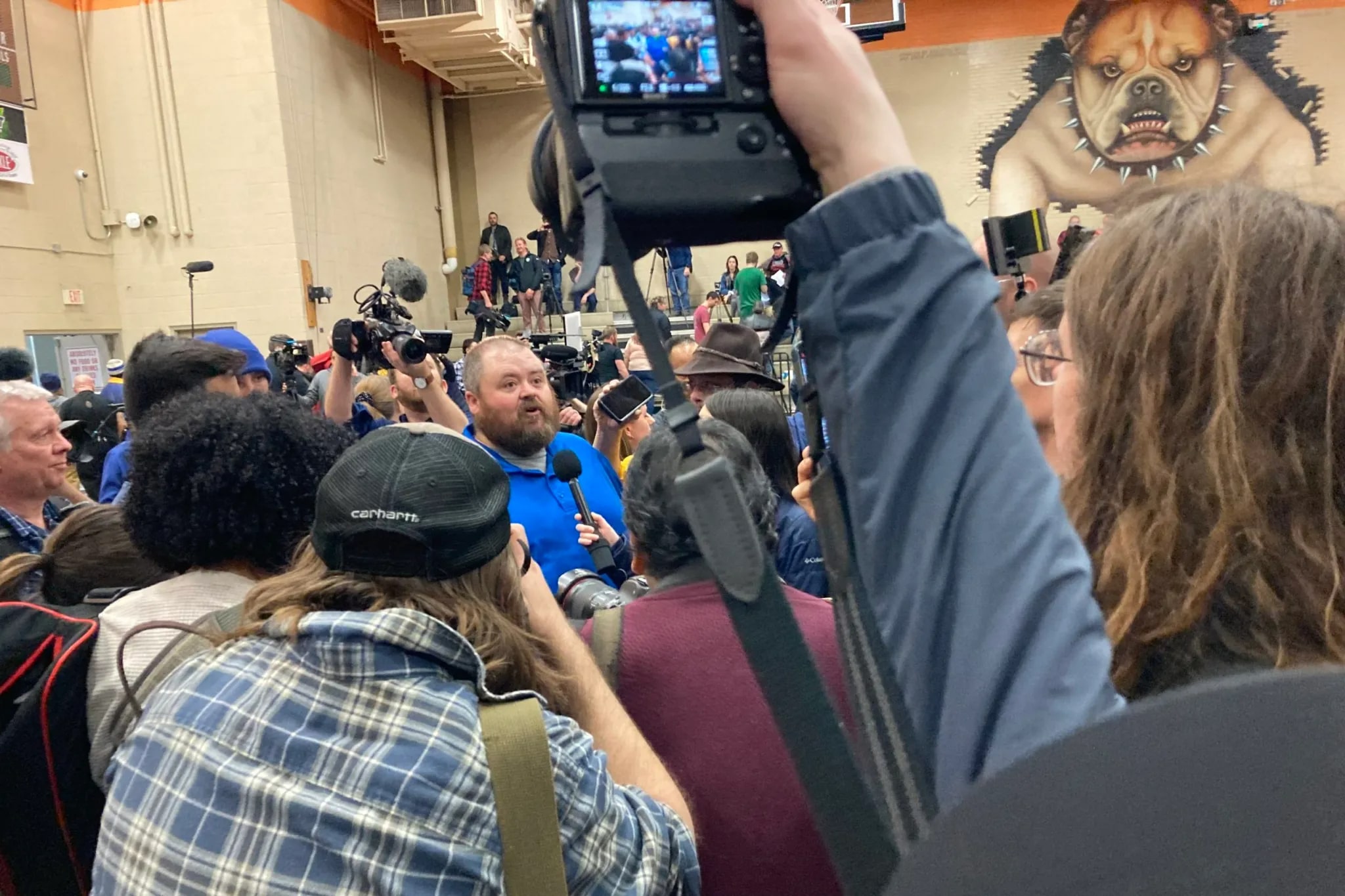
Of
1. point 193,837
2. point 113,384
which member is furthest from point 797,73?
point 113,384

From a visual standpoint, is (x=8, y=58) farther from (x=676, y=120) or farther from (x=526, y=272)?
(x=676, y=120)

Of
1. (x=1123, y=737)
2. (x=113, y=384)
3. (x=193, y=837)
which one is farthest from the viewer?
(x=113, y=384)

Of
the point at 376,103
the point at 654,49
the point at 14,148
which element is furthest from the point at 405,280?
the point at 376,103

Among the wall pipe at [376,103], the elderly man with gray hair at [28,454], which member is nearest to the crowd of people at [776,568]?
the elderly man with gray hair at [28,454]

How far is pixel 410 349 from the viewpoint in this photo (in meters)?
→ 3.04

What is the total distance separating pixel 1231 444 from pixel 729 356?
2.78 metres

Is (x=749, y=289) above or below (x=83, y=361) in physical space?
above

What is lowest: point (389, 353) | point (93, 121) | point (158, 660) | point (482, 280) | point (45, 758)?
point (45, 758)

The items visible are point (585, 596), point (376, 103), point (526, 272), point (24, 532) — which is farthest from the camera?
point (526, 272)

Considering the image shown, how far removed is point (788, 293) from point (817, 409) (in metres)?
0.09

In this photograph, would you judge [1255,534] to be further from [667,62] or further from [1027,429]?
[667,62]

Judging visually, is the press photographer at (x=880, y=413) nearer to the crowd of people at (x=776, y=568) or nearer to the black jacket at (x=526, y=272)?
the crowd of people at (x=776, y=568)

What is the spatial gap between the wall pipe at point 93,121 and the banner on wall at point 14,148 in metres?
1.04

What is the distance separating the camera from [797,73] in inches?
23.5
